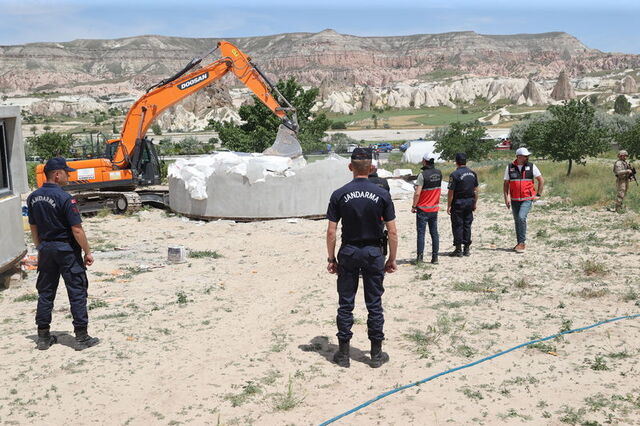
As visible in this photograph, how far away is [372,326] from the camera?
20.7ft

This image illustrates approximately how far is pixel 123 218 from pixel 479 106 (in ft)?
335

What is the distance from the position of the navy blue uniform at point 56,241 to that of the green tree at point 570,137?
1844 cm

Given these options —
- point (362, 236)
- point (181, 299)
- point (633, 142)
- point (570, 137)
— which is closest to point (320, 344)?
point (362, 236)

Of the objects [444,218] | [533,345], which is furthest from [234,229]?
[533,345]

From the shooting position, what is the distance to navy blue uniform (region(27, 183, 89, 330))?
6.66 m

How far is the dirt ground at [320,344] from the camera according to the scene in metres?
5.56

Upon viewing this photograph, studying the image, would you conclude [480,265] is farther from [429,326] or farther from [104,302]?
[104,302]

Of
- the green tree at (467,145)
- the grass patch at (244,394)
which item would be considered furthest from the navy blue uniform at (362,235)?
the green tree at (467,145)

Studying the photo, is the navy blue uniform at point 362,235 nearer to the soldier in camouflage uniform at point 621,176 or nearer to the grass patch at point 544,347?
the grass patch at point 544,347

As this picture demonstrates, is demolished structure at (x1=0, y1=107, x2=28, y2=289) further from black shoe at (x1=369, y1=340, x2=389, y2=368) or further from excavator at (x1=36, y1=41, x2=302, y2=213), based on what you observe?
excavator at (x1=36, y1=41, x2=302, y2=213)

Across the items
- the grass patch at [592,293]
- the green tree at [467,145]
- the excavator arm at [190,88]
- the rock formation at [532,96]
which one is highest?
the rock formation at [532,96]

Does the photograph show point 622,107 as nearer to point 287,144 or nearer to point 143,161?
→ point 287,144

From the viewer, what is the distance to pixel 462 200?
35.3ft

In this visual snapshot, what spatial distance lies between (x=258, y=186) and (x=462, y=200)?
21.8 feet
